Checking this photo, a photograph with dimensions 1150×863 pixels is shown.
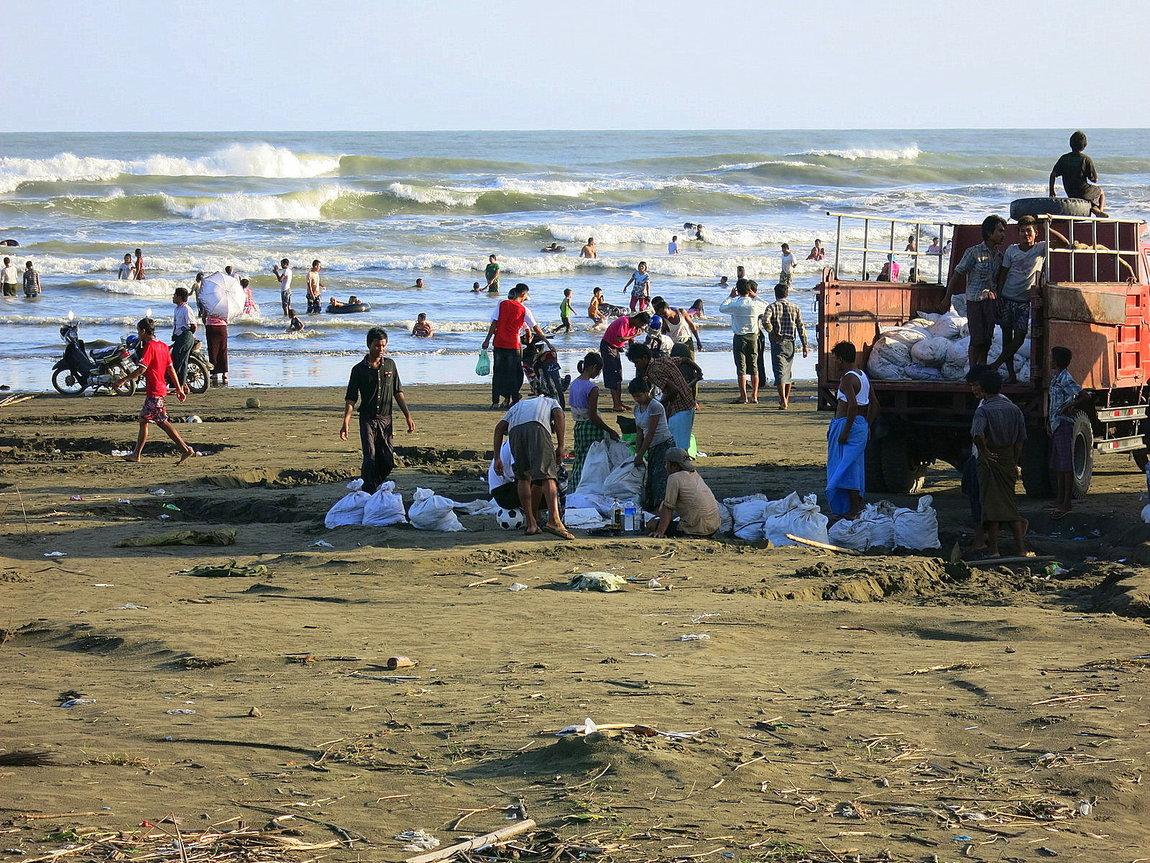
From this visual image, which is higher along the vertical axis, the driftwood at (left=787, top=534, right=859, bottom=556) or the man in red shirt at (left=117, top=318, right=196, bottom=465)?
the man in red shirt at (left=117, top=318, right=196, bottom=465)

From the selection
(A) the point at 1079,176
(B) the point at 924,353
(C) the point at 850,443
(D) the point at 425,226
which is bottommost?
(C) the point at 850,443

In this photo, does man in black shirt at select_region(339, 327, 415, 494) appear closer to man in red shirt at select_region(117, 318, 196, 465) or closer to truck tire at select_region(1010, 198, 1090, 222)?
man in red shirt at select_region(117, 318, 196, 465)

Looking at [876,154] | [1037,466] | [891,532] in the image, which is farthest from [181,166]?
[891,532]

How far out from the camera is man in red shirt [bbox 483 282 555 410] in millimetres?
17703

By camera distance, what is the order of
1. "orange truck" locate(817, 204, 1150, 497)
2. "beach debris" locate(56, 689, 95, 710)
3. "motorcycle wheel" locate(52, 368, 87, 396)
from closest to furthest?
1. "beach debris" locate(56, 689, 95, 710)
2. "orange truck" locate(817, 204, 1150, 497)
3. "motorcycle wheel" locate(52, 368, 87, 396)

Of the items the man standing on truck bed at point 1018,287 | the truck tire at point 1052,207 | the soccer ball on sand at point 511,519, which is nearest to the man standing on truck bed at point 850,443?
the man standing on truck bed at point 1018,287

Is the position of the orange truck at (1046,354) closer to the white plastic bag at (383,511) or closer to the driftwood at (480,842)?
the white plastic bag at (383,511)

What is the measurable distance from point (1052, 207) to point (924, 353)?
1.99 m

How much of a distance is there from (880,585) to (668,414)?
3.08 m

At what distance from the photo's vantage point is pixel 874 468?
43.4 ft

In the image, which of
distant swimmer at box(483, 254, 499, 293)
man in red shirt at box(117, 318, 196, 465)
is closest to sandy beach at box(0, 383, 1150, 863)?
man in red shirt at box(117, 318, 196, 465)

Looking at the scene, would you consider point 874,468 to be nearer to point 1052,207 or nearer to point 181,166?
point 1052,207

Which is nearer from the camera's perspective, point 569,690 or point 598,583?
point 569,690

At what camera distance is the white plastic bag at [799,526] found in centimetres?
1109
